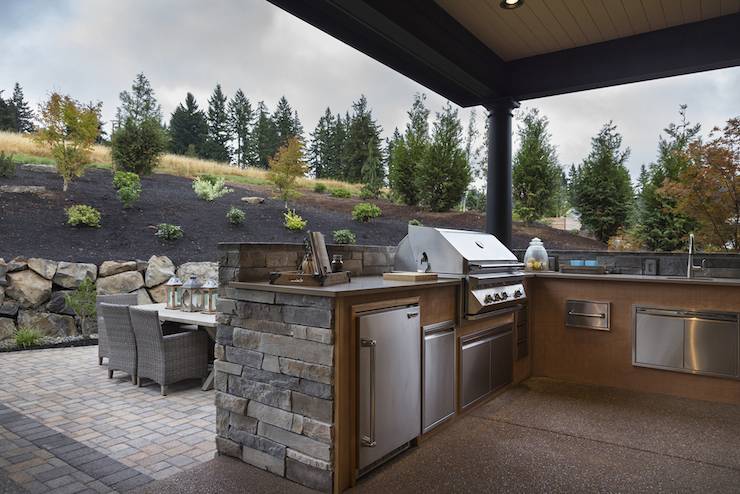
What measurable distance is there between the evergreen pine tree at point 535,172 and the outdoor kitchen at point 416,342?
2.46 metres

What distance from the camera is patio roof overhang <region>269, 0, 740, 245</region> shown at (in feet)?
9.48

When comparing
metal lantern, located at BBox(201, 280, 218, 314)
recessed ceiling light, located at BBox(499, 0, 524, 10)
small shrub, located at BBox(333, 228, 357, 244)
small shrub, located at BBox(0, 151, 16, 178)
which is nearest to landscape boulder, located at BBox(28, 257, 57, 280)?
small shrub, located at BBox(0, 151, 16, 178)

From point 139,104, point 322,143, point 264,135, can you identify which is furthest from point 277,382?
point 139,104

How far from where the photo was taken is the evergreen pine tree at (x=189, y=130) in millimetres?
8273

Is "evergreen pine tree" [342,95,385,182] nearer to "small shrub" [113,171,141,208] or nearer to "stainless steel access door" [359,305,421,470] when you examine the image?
"small shrub" [113,171,141,208]

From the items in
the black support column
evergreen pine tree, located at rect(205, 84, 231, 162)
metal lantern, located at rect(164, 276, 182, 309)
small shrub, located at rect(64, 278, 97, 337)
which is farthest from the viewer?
evergreen pine tree, located at rect(205, 84, 231, 162)

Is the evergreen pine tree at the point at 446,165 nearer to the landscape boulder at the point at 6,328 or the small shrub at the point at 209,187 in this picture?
the small shrub at the point at 209,187

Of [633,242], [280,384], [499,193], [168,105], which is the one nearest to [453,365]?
[280,384]

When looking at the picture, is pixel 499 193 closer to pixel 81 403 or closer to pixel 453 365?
pixel 453 365

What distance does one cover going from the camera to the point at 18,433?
2.66m

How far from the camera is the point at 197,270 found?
6.71 meters

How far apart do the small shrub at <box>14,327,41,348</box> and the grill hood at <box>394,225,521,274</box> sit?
4.53 metres

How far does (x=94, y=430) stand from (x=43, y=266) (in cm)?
385

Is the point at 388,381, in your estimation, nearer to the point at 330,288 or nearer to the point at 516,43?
the point at 330,288
